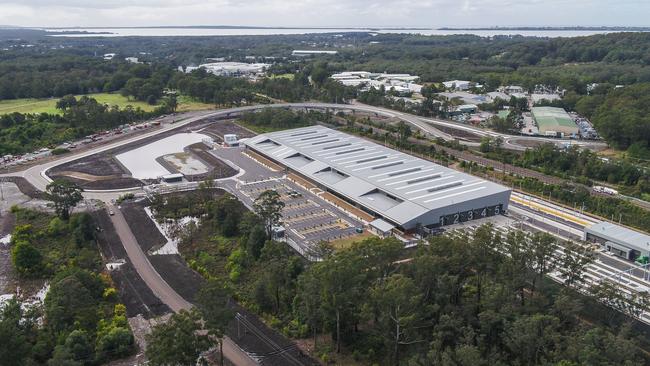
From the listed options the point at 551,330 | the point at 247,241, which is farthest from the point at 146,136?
the point at 551,330

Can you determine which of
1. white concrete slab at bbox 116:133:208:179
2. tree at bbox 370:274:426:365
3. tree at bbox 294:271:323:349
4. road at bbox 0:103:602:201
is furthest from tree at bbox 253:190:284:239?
white concrete slab at bbox 116:133:208:179

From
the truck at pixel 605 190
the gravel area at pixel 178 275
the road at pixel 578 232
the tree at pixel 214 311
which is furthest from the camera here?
the truck at pixel 605 190

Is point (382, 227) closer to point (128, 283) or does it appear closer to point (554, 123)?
point (128, 283)

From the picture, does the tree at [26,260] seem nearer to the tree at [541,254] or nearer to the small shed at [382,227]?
the small shed at [382,227]

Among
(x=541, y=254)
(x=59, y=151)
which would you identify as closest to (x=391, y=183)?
(x=541, y=254)

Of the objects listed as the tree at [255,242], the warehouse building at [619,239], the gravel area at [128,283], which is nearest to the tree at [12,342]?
the gravel area at [128,283]

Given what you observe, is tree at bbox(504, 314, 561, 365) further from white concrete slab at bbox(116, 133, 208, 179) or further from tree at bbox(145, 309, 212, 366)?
white concrete slab at bbox(116, 133, 208, 179)
